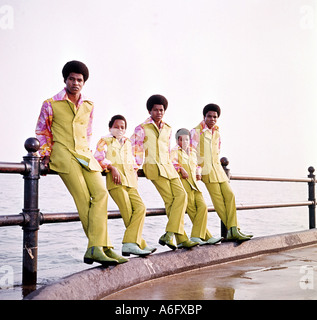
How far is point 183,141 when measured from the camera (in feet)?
12.2

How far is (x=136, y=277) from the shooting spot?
8.77 ft

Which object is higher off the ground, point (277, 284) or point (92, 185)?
point (92, 185)

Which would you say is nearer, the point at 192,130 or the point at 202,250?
the point at 202,250

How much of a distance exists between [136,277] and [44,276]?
52cm

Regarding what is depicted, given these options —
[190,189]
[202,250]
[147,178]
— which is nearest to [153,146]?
[147,178]

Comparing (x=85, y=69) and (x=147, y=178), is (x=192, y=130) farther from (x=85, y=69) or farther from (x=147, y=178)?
(x=85, y=69)

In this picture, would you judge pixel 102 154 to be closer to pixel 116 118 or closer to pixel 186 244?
pixel 116 118

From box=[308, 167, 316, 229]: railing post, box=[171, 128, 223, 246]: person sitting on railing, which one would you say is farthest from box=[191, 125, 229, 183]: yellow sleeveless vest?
box=[308, 167, 316, 229]: railing post

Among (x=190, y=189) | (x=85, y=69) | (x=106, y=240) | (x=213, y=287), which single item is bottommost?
(x=213, y=287)

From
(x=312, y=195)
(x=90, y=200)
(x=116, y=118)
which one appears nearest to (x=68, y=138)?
(x=90, y=200)

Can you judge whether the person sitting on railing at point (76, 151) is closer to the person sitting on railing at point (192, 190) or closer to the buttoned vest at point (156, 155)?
the buttoned vest at point (156, 155)

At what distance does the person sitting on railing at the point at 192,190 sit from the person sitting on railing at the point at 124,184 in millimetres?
575

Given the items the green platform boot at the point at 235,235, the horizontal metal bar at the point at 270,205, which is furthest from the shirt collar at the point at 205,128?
the green platform boot at the point at 235,235

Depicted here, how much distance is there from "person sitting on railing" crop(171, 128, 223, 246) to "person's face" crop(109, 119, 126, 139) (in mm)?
593
